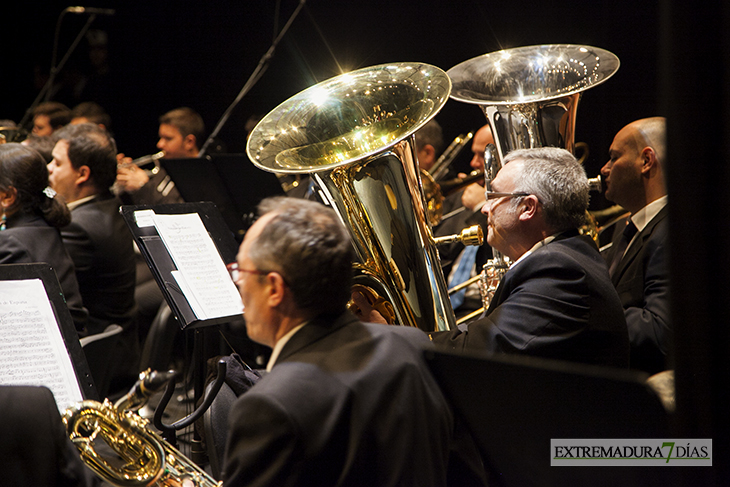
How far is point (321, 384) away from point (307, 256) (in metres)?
0.24

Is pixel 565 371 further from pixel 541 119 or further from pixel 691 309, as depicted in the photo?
pixel 541 119

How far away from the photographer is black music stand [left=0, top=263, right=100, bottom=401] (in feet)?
5.93

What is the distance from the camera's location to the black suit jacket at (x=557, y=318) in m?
1.80

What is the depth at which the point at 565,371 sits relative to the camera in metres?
0.94

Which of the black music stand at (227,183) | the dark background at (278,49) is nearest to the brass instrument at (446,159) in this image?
the dark background at (278,49)

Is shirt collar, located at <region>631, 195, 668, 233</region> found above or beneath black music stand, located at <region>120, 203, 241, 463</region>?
beneath

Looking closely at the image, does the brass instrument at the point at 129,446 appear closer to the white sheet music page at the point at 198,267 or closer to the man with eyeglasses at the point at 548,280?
the white sheet music page at the point at 198,267

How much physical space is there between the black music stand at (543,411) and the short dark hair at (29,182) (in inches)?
87.8

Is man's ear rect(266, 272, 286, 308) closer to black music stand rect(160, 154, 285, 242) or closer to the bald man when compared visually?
the bald man

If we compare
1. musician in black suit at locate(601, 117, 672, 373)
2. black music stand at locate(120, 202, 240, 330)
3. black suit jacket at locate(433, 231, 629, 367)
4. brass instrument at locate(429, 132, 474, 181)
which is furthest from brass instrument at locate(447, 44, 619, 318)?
brass instrument at locate(429, 132, 474, 181)

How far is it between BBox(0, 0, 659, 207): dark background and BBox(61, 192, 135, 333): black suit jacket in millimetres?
2161

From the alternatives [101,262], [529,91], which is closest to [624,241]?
[529,91]

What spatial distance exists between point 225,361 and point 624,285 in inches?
56.3

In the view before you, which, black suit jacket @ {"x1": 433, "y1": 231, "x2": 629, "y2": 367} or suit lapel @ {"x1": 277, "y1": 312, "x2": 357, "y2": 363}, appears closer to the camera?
suit lapel @ {"x1": 277, "y1": 312, "x2": 357, "y2": 363}
